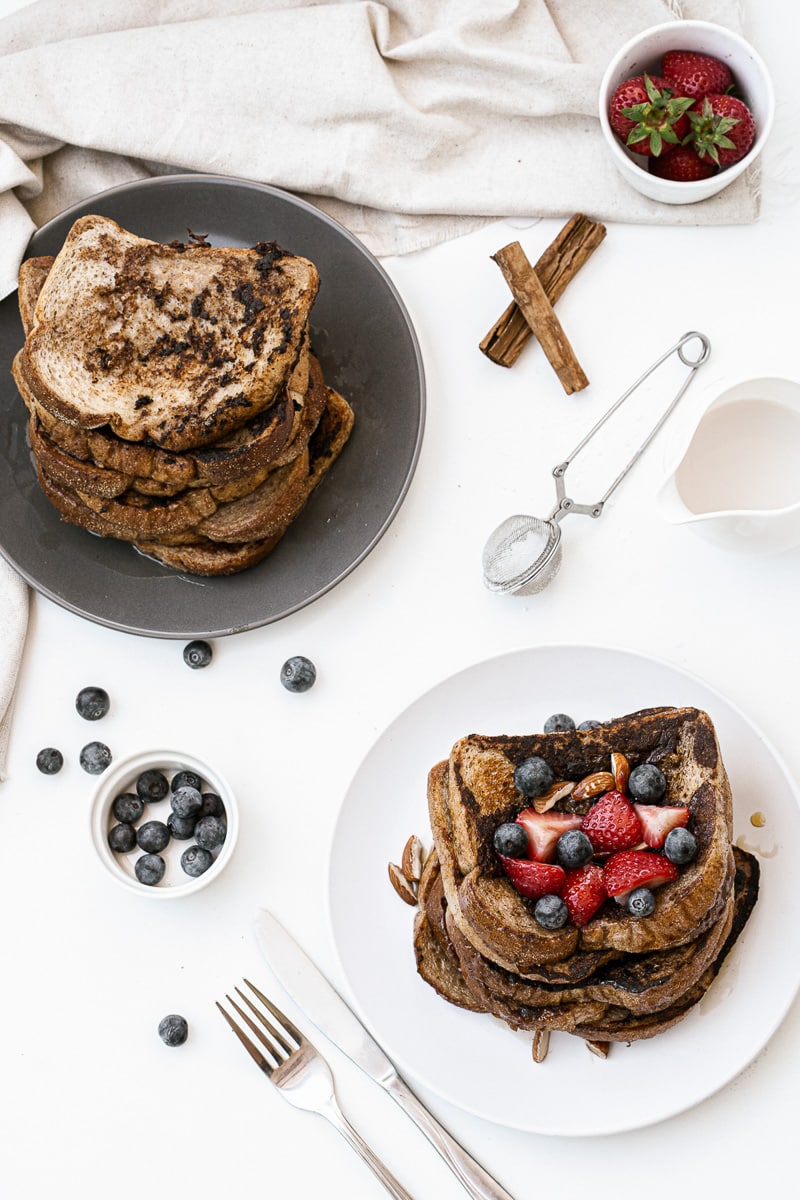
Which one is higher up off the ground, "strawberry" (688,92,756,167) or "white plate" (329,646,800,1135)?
"strawberry" (688,92,756,167)

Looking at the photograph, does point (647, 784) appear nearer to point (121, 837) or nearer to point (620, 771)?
point (620, 771)

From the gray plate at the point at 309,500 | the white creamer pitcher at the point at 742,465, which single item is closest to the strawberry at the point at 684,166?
the white creamer pitcher at the point at 742,465

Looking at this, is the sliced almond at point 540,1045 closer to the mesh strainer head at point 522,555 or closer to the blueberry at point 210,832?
the blueberry at point 210,832

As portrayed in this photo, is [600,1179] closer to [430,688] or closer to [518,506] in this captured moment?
[430,688]

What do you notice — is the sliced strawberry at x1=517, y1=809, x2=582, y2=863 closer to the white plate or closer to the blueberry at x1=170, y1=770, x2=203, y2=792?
the white plate

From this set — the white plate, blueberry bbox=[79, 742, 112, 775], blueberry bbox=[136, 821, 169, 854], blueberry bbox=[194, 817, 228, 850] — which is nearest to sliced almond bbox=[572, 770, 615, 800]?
the white plate

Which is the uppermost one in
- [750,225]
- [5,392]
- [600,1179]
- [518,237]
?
[5,392]

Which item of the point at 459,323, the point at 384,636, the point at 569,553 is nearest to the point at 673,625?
the point at 569,553
